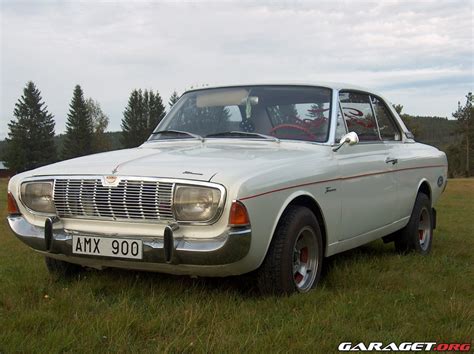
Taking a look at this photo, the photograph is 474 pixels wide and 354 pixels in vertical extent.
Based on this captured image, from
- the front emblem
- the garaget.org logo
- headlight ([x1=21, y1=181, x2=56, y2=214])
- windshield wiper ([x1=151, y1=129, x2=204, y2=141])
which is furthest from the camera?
windshield wiper ([x1=151, y1=129, x2=204, y2=141])

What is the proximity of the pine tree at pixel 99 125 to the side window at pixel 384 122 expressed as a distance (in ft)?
Result: 283

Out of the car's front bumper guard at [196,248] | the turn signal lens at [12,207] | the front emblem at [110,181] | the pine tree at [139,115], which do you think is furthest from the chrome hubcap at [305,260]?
the pine tree at [139,115]

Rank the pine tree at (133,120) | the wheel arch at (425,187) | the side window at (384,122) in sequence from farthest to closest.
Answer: the pine tree at (133,120)
the wheel arch at (425,187)
the side window at (384,122)

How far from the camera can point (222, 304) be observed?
141 inches

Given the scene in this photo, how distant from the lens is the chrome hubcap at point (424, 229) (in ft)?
20.4

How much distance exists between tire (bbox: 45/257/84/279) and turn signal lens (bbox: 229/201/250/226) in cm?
171

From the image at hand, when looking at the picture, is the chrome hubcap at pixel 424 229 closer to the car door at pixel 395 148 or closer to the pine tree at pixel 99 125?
the car door at pixel 395 148

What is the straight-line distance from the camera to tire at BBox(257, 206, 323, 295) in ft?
11.9

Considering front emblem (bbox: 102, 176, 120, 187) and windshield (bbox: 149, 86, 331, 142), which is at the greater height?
windshield (bbox: 149, 86, 331, 142)

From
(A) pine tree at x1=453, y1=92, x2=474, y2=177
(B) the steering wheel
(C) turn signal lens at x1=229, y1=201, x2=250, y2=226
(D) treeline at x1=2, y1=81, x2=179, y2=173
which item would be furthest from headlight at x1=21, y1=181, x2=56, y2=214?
(A) pine tree at x1=453, y1=92, x2=474, y2=177

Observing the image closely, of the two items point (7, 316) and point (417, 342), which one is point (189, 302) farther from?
point (417, 342)

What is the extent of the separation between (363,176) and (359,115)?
0.82 metres

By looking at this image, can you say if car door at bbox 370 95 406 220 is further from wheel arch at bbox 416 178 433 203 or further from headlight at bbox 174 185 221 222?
headlight at bbox 174 185 221 222

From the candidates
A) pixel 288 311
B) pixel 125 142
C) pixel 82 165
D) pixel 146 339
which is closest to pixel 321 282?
pixel 288 311
